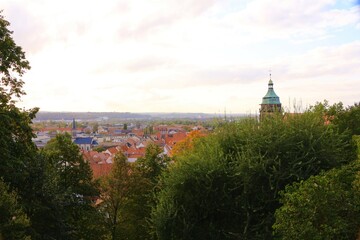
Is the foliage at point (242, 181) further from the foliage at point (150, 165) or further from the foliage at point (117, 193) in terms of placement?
the foliage at point (150, 165)

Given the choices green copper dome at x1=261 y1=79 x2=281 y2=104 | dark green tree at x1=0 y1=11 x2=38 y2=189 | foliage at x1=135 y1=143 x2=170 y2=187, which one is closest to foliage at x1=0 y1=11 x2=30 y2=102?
dark green tree at x1=0 y1=11 x2=38 y2=189

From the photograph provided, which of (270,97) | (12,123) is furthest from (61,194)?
(270,97)

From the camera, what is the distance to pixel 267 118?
1833cm

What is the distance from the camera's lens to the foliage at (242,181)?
51.7 ft

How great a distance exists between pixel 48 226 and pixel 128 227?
5340mm

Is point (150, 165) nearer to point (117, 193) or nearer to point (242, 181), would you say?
point (117, 193)

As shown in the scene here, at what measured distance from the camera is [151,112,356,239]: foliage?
621 inches

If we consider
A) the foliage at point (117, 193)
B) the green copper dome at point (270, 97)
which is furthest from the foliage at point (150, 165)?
the green copper dome at point (270, 97)

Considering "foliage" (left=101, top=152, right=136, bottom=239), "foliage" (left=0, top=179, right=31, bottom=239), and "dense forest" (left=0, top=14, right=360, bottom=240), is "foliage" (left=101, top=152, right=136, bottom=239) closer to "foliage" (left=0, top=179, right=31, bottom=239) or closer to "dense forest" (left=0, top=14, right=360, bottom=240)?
"dense forest" (left=0, top=14, right=360, bottom=240)

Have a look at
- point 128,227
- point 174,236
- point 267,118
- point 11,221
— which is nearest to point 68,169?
point 128,227

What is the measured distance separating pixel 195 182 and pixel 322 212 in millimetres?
6280

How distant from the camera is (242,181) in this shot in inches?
634

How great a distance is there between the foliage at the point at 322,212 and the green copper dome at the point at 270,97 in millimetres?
36657

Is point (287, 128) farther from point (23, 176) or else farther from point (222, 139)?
point (23, 176)
